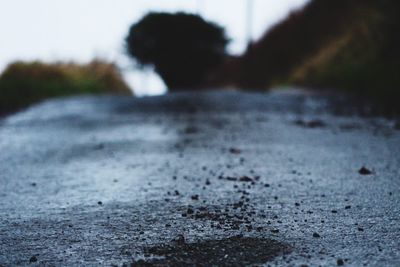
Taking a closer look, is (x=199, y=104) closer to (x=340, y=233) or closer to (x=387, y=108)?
(x=387, y=108)

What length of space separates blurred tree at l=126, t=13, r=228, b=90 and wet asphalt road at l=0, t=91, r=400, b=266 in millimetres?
7701

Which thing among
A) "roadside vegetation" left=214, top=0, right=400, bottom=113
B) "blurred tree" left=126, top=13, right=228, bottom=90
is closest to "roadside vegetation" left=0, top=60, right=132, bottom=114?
"blurred tree" left=126, top=13, right=228, bottom=90

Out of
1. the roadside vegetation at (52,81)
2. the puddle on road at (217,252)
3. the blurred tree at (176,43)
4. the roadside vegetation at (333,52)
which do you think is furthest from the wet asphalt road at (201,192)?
the blurred tree at (176,43)

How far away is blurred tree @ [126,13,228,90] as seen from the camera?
15.8 meters

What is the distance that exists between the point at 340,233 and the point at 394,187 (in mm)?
1366

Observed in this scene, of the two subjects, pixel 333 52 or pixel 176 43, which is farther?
pixel 333 52

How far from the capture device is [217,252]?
2.76 m

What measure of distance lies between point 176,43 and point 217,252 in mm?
13580

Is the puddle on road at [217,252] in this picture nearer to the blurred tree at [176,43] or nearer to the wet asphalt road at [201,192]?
the wet asphalt road at [201,192]

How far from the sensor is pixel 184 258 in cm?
269

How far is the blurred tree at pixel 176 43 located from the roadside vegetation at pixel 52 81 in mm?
2288

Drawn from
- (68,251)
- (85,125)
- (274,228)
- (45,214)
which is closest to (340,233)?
(274,228)

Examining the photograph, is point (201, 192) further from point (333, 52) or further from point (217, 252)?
point (333, 52)

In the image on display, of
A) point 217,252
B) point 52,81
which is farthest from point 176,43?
point 217,252
